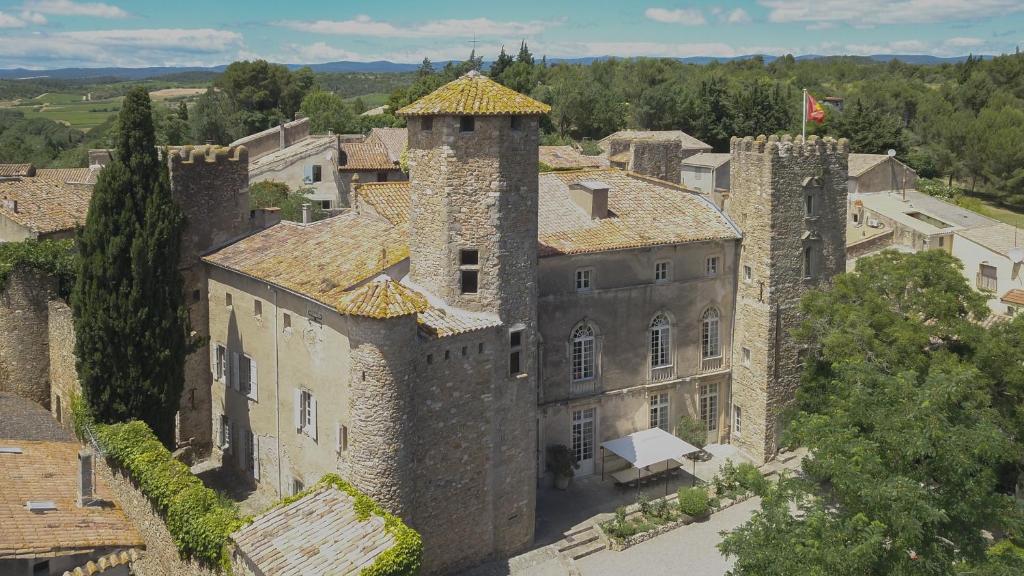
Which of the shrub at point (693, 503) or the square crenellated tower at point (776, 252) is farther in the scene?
the square crenellated tower at point (776, 252)

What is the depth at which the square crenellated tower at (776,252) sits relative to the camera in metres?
33.4

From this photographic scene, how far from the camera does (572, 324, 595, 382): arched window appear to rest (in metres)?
32.0

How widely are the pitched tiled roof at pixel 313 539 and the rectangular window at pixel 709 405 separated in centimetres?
1683

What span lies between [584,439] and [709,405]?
582cm

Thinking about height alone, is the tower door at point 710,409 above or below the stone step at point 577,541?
above

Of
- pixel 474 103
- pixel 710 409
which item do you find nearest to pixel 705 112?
pixel 710 409

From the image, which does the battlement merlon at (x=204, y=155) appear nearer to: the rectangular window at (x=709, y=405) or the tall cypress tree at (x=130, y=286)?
the tall cypress tree at (x=130, y=286)

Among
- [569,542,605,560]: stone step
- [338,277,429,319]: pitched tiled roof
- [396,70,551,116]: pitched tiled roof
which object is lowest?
[569,542,605,560]: stone step

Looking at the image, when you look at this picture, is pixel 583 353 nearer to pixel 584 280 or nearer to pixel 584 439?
pixel 584 280

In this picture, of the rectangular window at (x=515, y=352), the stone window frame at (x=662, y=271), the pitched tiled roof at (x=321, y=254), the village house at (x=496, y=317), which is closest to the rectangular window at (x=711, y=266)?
the village house at (x=496, y=317)

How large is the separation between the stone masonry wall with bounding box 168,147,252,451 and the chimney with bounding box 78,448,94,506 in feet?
25.9

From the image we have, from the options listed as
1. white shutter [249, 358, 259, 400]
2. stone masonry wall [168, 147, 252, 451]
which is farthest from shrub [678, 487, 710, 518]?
Answer: stone masonry wall [168, 147, 252, 451]

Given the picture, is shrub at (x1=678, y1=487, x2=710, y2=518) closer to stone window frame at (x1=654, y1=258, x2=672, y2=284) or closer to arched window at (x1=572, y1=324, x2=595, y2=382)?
arched window at (x1=572, y1=324, x2=595, y2=382)

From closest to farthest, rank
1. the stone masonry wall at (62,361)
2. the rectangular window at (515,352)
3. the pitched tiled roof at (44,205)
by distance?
the rectangular window at (515,352)
the stone masonry wall at (62,361)
the pitched tiled roof at (44,205)
